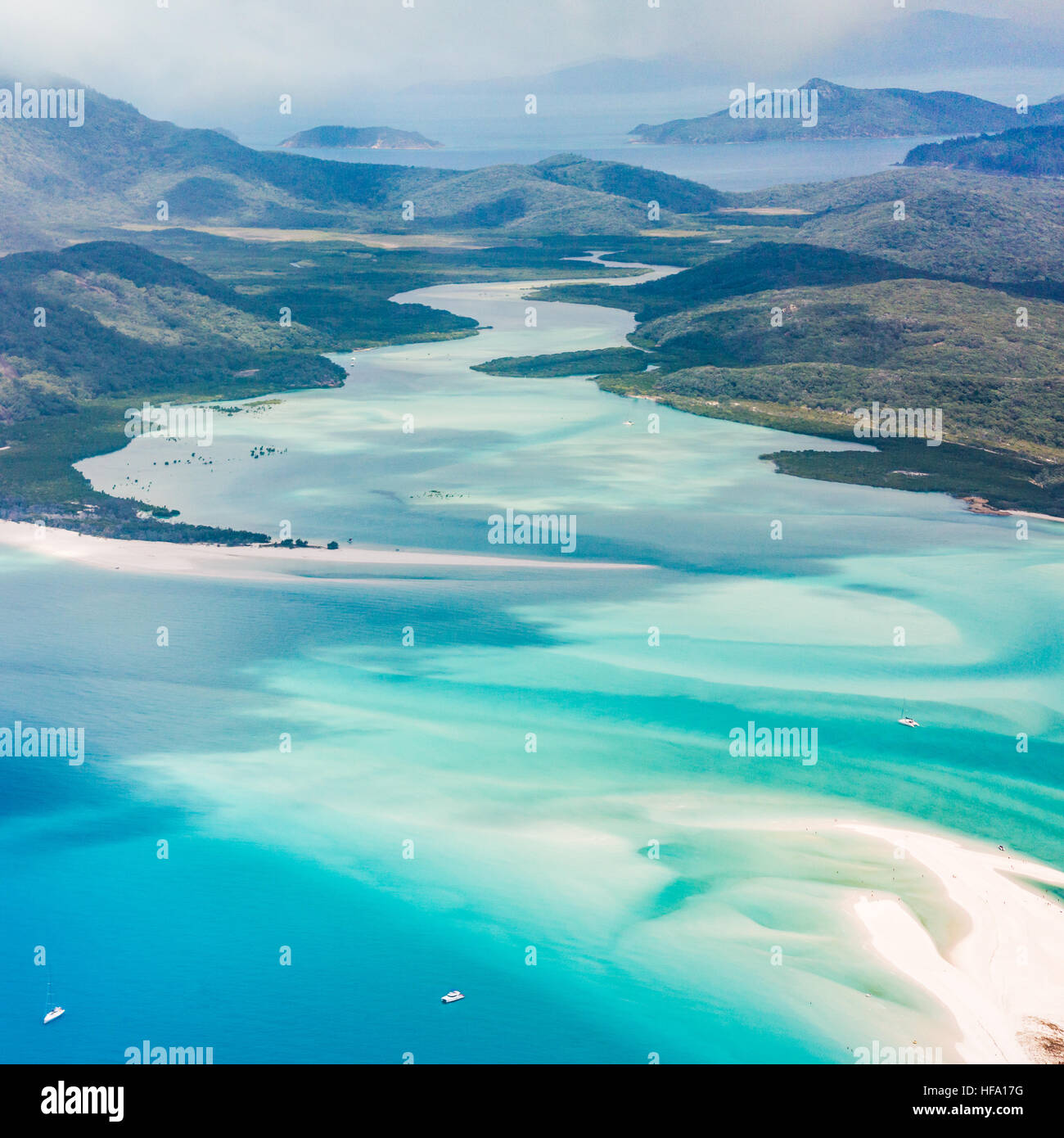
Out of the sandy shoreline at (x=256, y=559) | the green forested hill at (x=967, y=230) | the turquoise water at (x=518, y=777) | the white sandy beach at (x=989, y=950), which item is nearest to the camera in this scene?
the white sandy beach at (x=989, y=950)

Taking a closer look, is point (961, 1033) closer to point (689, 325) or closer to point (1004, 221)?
point (689, 325)

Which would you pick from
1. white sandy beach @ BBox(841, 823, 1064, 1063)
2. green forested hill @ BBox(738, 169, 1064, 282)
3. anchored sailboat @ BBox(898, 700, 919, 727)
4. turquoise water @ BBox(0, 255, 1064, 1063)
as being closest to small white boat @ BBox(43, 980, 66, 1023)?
turquoise water @ BBox(0, 255, 1064, 1063)

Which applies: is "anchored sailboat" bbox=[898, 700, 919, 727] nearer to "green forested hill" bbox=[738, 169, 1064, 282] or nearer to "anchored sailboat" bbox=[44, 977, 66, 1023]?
"anchored sailboat" bbox=[44, 977, 66, 1023]

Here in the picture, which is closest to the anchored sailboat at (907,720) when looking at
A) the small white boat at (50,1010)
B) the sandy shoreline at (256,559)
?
the sandy shoreline at (256,559)

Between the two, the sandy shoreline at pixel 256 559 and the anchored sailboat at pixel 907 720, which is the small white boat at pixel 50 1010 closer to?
the sandy shoreline at pixel 256 559

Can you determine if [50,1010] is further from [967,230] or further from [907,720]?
[967,230]

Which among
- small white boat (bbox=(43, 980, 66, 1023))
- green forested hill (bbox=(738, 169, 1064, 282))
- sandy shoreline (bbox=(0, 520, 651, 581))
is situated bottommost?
small white boat (bbox=(43, 980, 66, 1023))

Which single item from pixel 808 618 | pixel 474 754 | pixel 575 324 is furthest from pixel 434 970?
pixel 575 324
